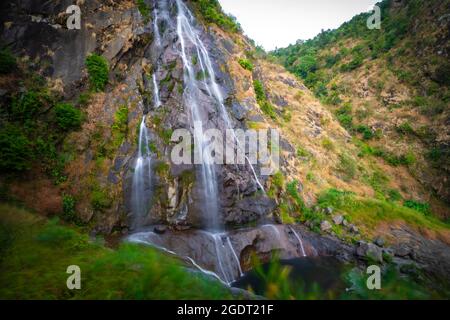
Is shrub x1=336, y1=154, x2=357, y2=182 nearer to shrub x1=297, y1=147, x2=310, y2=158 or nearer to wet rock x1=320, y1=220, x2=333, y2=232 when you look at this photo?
shrub x1=297, y1=147, x2=310, y2=158

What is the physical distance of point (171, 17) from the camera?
19.4 metres

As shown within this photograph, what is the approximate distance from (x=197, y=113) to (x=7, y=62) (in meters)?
9.94

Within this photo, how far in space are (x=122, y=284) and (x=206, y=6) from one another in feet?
78.4

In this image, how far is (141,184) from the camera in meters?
13.4

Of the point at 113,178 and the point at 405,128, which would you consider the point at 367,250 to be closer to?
the point at 113,178

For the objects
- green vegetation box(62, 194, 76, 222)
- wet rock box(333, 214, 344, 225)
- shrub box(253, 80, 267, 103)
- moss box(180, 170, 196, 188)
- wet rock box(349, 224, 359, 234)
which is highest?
shrub box(253, 80, 267, 103)

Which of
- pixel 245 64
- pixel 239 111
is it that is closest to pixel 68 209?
pixel 239 111

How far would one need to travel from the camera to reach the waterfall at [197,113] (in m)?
13.9

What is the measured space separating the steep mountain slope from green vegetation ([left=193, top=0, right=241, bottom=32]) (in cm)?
1760

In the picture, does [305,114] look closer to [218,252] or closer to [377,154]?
[377,154]

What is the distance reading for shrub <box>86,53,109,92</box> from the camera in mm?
15398

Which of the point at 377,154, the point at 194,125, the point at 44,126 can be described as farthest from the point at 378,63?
the point at 44,126

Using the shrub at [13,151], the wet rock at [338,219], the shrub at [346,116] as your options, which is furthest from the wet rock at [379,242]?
the shrub at [346,116]

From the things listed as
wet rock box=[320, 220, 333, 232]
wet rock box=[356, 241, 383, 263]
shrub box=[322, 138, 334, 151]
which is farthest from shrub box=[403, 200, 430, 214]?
wet rock box=[320, 220, 333, 232]
